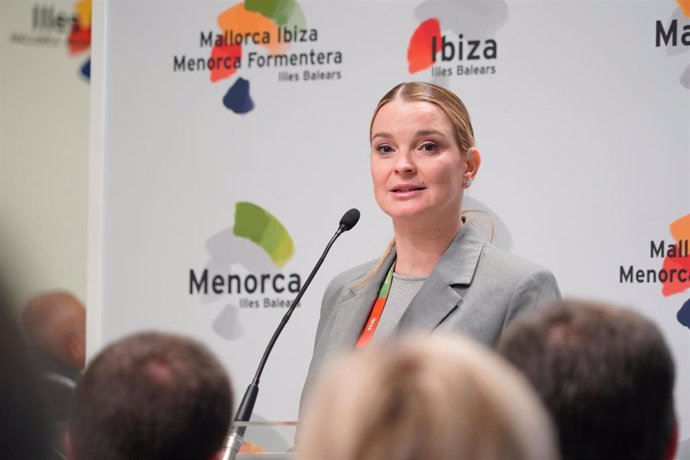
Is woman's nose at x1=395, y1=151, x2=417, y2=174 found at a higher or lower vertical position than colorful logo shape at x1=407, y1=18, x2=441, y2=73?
lower

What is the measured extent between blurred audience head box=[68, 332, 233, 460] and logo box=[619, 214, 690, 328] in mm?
2859

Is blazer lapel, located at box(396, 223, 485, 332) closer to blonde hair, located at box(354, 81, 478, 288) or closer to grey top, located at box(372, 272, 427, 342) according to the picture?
grey top, located at box(372, 272, 427, 342)

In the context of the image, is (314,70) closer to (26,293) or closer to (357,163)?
(357,163)

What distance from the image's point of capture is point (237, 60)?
4.46 meters

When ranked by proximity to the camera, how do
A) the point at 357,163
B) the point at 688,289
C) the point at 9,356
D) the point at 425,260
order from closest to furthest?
the point at 9,356 < the point at 425,260 < the point at 688,289 < the point at 357,163

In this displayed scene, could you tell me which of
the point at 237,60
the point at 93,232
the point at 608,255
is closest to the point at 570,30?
the point at 608,255

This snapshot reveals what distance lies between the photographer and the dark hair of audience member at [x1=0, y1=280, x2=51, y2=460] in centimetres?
132

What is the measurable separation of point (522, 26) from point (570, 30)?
19cm

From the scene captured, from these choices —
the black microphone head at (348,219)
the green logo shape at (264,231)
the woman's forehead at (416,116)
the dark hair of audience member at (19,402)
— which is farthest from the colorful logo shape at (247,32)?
the dark hair of audience member at (19,402)

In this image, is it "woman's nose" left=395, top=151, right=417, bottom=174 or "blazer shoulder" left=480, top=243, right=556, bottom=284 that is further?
"woman's nose" left=395, top=151, right=417, bottom=174

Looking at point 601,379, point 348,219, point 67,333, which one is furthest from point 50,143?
point 601,379

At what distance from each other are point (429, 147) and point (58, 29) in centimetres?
267

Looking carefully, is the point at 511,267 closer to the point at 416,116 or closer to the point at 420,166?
the point at 420,166

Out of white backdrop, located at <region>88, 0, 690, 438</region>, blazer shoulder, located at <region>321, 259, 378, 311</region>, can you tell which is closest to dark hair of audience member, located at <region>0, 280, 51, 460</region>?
blazer shoulder, located at <region>321, 259, 378, 311</region>
